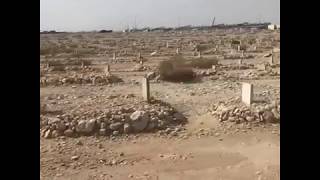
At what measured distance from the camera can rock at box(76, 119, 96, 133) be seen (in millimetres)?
8367

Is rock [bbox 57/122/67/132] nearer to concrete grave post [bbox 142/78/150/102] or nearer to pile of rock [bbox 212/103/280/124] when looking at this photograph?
concrete grave post [bbox 142/78/150/102]

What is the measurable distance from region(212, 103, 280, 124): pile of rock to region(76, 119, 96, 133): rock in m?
2.78

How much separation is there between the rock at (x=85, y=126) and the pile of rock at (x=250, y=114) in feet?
9.11

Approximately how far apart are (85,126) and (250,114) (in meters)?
3.53

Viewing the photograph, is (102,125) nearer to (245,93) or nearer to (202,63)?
(245,93)

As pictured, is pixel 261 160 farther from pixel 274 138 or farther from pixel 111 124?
pixel 111 124

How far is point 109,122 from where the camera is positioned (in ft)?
28.3

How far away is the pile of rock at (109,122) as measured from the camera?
8375mm

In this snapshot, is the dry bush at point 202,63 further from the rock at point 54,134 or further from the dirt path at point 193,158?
the rock at point 54,134

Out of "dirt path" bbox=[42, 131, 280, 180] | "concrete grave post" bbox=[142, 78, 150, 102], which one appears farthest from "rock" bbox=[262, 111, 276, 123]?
"concrete grave post" bbox=[142, 78, 150, 102]

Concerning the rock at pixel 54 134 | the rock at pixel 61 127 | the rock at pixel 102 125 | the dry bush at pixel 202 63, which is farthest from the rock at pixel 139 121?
the dry bush at pixel 202 63

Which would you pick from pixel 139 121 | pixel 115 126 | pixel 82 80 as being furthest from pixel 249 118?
pixel 82 80

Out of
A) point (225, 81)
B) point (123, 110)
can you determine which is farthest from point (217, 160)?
point (225, 81)
